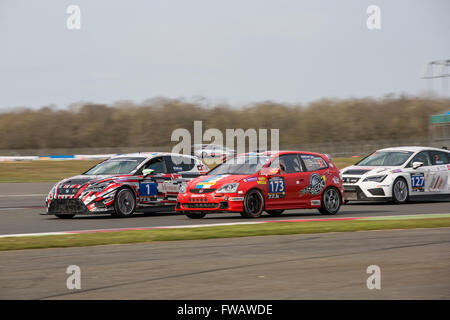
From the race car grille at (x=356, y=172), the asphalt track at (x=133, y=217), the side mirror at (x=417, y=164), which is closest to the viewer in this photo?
the asphalt track at (x=133, y=217)

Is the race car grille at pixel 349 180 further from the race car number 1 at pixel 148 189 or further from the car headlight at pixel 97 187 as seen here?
the car headlight at pixel 97 187

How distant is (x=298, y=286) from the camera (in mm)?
7598

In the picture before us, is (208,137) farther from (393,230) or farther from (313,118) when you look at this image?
(393,230)

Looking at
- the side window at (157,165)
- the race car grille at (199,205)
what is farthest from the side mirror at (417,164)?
the race car grille at (199,205)

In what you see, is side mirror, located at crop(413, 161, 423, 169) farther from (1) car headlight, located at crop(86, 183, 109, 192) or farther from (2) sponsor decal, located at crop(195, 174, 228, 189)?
(1) car headlight, located at crop(86, 183, 109, 192)

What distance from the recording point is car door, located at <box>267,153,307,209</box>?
16453mm

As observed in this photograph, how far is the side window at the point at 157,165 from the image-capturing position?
1793cm

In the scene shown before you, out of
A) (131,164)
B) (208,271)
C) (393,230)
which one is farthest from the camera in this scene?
(131,164)

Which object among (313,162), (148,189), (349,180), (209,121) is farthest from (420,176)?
(209,121)

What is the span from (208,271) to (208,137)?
219 ft

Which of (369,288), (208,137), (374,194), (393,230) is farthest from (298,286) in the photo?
(208,137)

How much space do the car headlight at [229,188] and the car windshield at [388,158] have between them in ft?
22.2

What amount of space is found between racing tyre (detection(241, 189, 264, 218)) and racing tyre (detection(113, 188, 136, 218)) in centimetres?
274

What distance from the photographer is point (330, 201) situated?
17391mm
